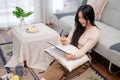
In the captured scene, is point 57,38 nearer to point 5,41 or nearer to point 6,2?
point 5,41

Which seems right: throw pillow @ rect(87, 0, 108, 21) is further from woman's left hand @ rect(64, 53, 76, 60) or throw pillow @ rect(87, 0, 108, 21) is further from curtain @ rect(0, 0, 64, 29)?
woman's left hand @ rect(64, 53, 76, 60)

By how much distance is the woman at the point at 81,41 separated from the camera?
160cm

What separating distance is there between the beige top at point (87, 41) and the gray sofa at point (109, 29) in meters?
0.32

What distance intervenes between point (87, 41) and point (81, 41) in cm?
8

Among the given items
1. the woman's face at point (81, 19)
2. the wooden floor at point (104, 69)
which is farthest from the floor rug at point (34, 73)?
the woman's face at point (81, 19)

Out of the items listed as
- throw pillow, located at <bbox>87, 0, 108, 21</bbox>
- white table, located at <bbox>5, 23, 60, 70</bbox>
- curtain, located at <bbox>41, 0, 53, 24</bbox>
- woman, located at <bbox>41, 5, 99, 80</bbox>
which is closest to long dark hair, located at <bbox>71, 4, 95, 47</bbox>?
woman, located at <bbox>41, 5, 99, 80</bbox>

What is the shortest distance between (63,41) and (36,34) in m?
0.46

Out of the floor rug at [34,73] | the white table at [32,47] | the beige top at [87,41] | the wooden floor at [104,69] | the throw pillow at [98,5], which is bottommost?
the wooden floor at [104,69]

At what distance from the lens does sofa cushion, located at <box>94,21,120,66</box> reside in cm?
189

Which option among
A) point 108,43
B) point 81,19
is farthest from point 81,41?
point 108,43

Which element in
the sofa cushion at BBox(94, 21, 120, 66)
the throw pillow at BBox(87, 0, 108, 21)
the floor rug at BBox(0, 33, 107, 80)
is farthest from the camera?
the throw pillow at BBox(87, 0, 108, 21)

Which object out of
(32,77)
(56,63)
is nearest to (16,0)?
(32,77)

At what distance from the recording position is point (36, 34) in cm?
216

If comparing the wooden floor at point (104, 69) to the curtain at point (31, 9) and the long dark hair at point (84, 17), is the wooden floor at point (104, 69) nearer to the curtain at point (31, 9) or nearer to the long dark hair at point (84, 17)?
the long dark hair at point (84, 17)
